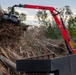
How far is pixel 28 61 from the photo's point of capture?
789 cm

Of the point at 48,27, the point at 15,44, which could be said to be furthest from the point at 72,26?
the point at 15,44

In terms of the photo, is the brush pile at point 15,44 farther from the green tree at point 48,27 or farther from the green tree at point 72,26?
the green tree at point 72,26

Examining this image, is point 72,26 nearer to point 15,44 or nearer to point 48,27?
point 48,27

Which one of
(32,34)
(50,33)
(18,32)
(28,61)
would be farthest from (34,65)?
(50,33)

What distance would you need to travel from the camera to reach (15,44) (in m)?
15.0

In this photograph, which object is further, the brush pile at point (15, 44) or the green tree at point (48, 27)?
the green tree at point (48, 27)

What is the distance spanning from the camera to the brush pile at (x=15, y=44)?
13.3 meters

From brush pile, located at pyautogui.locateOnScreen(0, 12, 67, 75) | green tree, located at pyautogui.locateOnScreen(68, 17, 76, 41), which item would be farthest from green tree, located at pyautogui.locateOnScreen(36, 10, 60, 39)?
brush pile, located at pyautogui.locateOnScreen(0, 12, 67, 75)

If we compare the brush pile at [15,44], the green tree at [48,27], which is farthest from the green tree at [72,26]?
the brush pile at [15,44]

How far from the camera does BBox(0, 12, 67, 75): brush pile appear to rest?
43.5 ft

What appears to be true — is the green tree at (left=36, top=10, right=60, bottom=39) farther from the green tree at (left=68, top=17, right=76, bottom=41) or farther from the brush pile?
the brush pile

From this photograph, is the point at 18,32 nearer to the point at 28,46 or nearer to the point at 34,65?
the point at 28,46

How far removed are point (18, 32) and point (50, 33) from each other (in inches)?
579

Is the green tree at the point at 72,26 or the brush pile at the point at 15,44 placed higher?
the green tree at the point at 72,26
